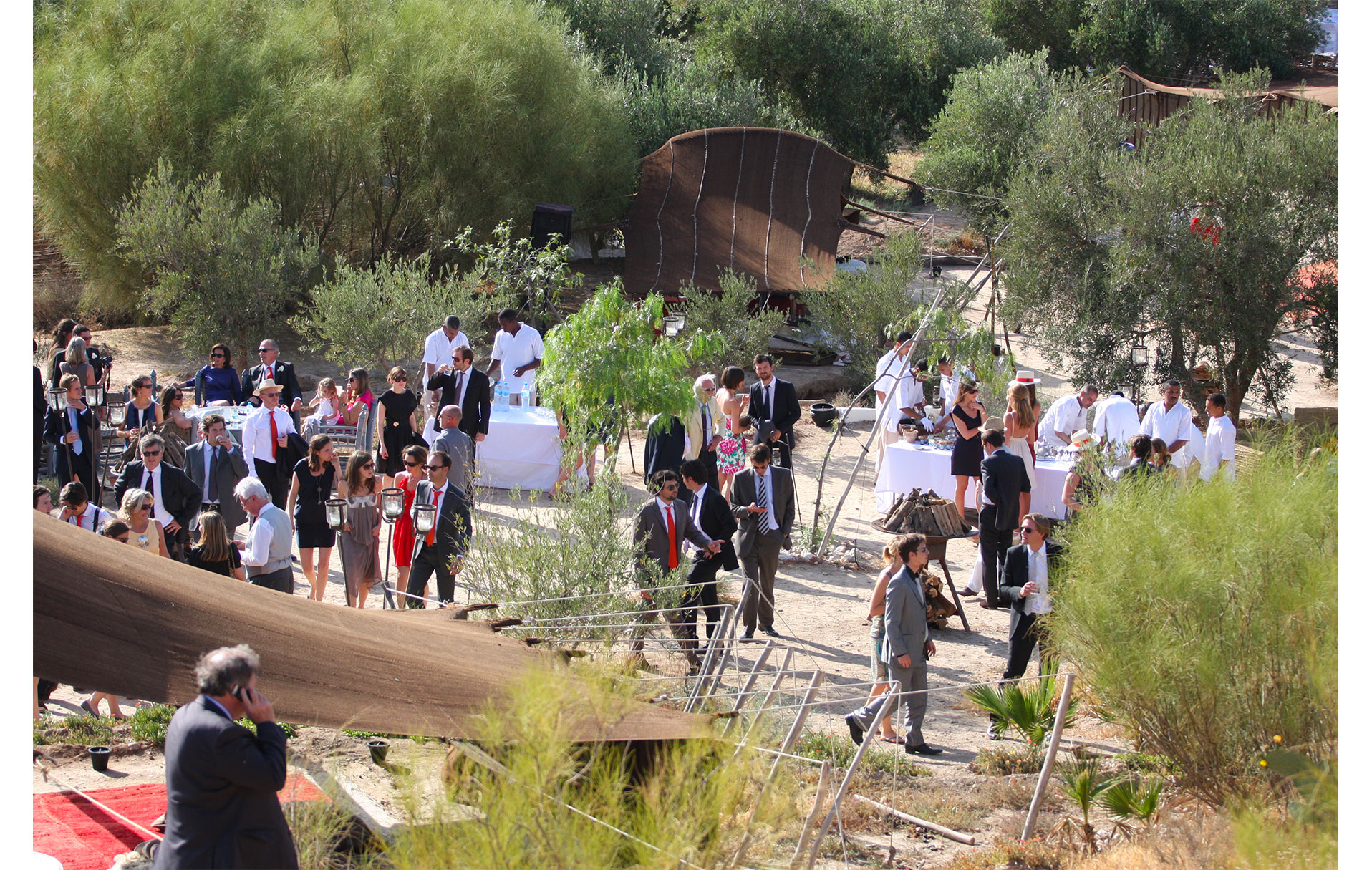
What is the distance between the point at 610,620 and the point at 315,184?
15974 millimetres

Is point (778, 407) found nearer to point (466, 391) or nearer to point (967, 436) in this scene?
point (967, 436)

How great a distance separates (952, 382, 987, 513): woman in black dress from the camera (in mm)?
10445

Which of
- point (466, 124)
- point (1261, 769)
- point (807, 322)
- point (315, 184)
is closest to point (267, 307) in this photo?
point (315, 184)

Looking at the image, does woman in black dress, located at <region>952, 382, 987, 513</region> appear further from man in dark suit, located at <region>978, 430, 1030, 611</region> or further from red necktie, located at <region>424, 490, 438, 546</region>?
red necktie, located at <region>424, 490, 438, 546</region>

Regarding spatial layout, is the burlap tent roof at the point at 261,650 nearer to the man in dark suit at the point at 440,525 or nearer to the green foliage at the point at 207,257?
the man in dark suit at the point at 440,525

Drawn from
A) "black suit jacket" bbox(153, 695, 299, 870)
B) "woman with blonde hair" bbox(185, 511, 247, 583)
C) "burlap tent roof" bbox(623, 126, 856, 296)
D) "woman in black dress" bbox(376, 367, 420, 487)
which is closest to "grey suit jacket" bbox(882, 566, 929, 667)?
"woman with blonde hair" bbox(185, 511, 247, 583)

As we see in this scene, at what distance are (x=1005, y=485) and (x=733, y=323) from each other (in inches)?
359

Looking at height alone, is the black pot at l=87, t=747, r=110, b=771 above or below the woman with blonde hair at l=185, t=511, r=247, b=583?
below

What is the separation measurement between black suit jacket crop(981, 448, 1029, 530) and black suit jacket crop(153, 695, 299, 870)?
6.52m

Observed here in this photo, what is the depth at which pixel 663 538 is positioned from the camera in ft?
25.0

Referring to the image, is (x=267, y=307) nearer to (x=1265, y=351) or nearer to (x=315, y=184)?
(x=315, y=184)

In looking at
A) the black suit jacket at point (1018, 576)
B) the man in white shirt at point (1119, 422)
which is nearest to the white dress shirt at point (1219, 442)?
the man in white shirt at point (1119, 422)

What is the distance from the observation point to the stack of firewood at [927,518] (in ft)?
30.1

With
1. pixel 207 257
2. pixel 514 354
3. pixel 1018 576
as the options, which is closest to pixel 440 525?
pixel 1018 576
